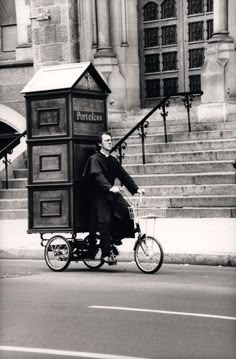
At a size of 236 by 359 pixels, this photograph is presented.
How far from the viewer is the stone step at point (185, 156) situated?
814 inches

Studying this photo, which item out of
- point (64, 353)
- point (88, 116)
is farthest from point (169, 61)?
point (64, 353)

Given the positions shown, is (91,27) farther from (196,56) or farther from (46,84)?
(46,84)

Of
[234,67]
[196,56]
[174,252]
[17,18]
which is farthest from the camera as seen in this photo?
[17,18]

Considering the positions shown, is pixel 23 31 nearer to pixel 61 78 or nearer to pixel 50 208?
pixel 61 78

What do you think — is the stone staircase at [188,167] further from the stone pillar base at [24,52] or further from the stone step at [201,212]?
the stone pillar base at [24,52]

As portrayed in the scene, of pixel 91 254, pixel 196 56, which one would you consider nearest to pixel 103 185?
pixel 91 254

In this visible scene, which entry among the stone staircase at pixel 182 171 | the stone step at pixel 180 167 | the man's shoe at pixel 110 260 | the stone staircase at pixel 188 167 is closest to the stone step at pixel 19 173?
the stone staircase at pixel 182 171

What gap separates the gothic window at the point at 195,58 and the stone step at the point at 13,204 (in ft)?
17.4

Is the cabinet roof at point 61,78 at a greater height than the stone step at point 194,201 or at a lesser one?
greater

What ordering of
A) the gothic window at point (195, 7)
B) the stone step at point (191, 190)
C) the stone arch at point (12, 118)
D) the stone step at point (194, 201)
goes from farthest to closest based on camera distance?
the stone arch at point (12, 118), the gothic window at point (195, 7), the stone step at point (191, 190), the stone step at point (194, 201)

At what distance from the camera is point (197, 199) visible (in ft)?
63.8

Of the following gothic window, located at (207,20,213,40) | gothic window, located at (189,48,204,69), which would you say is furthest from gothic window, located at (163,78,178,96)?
gothic window, located at (207,20,213,40)

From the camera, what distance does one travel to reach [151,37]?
82.5 feet

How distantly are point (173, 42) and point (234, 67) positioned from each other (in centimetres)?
292
